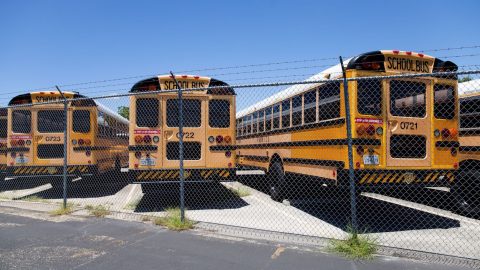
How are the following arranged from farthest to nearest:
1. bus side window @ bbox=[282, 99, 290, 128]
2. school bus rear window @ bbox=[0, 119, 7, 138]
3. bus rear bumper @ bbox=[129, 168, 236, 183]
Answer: school bus rear window @ bbox=[0, 119, 7, 138], bus side window @ bbox=[282, 99, 290, 128], bus rear bumper @ bbox=[129, 168, 236, 183]

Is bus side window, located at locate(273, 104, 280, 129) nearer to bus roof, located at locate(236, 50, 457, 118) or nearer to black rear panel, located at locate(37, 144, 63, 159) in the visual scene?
bus roof, located at locate(236, 50, 457, 118)

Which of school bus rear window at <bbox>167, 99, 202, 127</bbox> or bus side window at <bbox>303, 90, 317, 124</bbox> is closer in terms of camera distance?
bus side window at <bbox>303, 90, 317, 124</bbox>

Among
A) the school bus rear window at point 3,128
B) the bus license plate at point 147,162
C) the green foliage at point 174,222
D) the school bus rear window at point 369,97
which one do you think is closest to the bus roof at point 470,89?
the school bus rear window at point 369,97

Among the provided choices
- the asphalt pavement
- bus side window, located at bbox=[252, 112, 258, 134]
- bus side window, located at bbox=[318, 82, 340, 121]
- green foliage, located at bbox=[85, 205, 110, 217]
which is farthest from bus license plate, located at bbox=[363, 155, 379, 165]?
bus side window, located at bbox=[252, 112, 258, 134]

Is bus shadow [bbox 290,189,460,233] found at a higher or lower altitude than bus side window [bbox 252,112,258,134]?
lower

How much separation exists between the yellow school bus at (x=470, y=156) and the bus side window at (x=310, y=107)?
109 inches

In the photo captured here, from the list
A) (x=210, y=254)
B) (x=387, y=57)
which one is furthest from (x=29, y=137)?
(x=387, y=57)

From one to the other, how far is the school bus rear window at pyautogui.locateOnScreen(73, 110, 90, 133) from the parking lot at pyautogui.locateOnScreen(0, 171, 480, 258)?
1.81 metres

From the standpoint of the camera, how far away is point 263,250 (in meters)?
4.57

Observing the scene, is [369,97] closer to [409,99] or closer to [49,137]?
[409,99]

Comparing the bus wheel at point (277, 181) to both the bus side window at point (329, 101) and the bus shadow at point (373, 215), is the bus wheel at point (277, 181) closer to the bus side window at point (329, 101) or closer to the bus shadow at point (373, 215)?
the bus shadow at point (373, 215)

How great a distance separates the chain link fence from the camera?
5.63 metres

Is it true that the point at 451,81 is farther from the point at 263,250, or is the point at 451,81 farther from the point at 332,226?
the point at 263,250

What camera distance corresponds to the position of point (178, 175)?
7.52 metres
